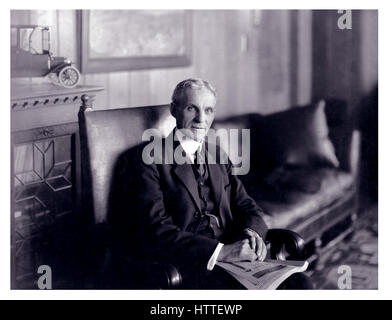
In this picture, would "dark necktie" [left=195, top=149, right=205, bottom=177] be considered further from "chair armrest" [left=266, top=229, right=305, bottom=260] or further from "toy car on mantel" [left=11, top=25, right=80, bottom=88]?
"toy car on mantel" [left=11, top=25, right=80, bottom=88]

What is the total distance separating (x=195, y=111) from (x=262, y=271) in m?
0.61

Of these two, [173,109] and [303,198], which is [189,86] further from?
[303,198]

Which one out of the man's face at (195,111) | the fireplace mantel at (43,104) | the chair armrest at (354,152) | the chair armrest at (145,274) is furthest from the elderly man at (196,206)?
the chair armrest at (354,152)

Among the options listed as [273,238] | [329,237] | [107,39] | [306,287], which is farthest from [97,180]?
[329,237]

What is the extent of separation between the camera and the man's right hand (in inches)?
73.2

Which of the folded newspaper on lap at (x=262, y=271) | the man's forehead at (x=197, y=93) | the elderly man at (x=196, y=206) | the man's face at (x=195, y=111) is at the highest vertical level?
the man's forehead at (x=197, y=93)

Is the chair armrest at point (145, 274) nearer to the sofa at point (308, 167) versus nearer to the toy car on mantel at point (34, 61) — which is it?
the toy car on mantel at point (34, 61)

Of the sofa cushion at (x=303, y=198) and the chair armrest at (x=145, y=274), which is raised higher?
the sofa cushion at (x=303, y=198)

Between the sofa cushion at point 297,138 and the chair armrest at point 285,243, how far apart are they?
111cm

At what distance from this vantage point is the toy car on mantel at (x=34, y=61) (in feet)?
7.35

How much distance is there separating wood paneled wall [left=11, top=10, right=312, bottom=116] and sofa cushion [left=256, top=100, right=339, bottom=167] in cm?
55

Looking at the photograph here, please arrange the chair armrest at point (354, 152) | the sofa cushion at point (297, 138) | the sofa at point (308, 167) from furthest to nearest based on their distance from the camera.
Result: the chair armrest at point (354, 152)
the sofa cushion at point (297, 138)
the sofa at point (308, 167)

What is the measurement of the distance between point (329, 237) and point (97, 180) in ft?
5.52
